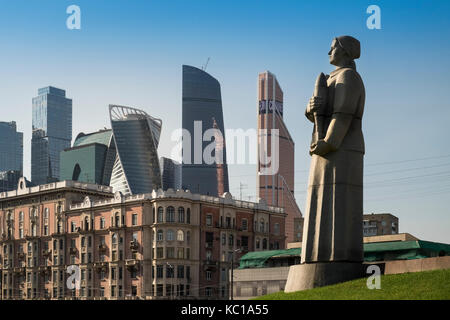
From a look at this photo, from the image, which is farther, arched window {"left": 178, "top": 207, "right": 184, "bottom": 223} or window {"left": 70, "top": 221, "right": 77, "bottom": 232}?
window {"left": 70, "top": 221, "right": 77, "bottom": 232}

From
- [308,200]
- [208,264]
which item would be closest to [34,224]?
[208,264]

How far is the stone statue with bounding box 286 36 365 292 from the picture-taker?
35625 mm

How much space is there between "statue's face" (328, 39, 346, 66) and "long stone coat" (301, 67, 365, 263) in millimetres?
1001

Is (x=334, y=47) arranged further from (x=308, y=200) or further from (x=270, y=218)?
(x=270, y=218)

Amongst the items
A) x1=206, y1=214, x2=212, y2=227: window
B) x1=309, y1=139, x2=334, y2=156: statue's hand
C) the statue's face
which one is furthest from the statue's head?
x1=206, y1=214, x2=212, y2=227: window

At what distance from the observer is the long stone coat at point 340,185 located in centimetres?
3581

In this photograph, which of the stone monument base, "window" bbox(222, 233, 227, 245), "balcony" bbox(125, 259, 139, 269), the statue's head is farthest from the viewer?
"window" bbox(222, 233, 227, 245)

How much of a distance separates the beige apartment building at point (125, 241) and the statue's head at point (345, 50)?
289ft

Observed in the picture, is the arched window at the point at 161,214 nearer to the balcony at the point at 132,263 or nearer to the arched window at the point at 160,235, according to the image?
the arched window at the point at 160,235

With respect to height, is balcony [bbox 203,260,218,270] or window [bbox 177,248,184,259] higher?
window [bbox 177,248,184,259]

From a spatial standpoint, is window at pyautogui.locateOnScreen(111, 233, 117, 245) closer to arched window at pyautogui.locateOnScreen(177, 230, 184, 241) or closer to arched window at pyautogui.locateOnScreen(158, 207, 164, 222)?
arched window at pyautogui.locateOnScreen(158, 207, 164, 222)

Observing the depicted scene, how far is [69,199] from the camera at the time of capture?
141875 millimetres

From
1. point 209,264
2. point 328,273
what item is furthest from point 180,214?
point 328,273

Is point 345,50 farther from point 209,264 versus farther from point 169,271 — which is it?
point 209,264
